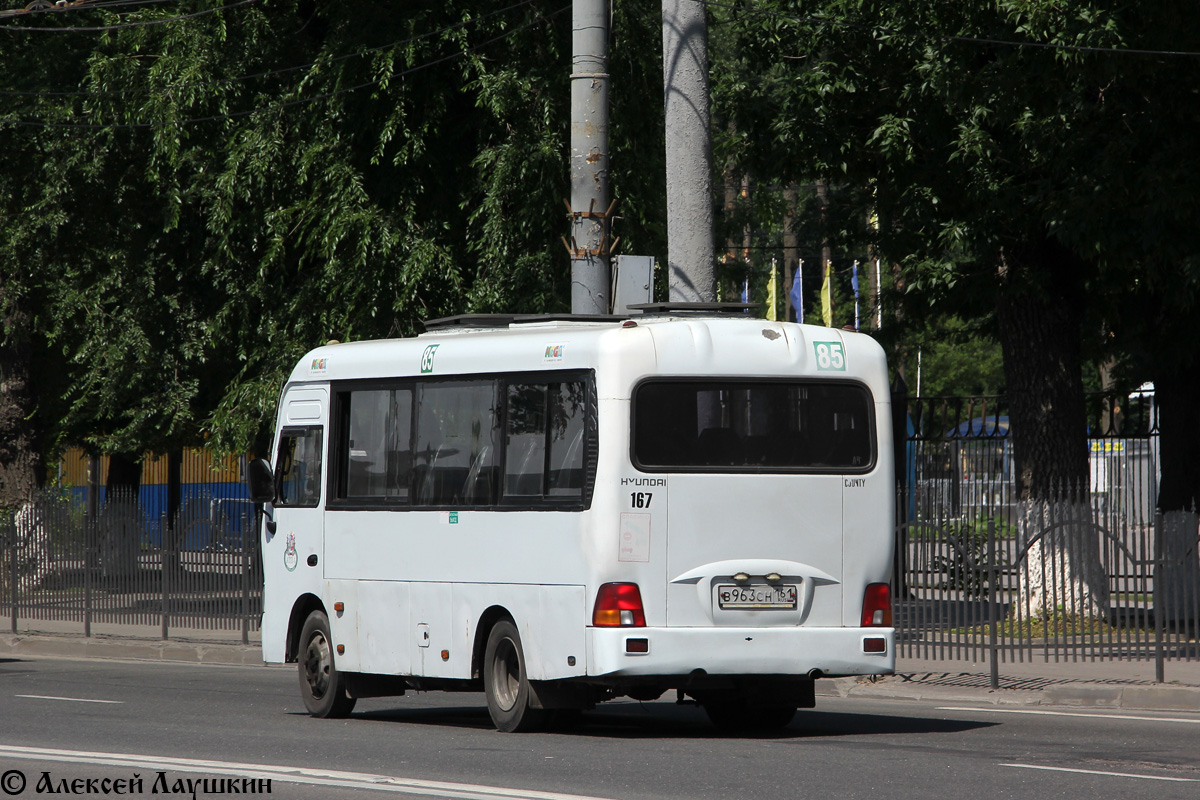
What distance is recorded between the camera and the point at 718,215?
2931 centimetres

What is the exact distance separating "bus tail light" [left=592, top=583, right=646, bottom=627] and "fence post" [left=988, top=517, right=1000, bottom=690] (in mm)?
5237

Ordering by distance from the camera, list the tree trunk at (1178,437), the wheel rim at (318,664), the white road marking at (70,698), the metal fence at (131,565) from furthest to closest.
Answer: the tree trunk at (1178,437), the metal fence at (131,565), the white road marking at (70,698), the wheel rim at (318,664)

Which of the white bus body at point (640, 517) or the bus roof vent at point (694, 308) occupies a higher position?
the bus roof vent at point (694, 308)

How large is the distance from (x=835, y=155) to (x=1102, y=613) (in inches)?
273

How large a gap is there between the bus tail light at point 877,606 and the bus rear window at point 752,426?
0.81 m

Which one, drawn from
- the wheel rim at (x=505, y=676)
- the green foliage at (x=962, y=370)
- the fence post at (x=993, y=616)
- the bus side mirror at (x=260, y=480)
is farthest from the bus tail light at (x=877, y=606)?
the green foliage at (x=962, y=370)

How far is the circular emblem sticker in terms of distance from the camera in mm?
14325

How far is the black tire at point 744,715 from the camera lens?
41.3ft

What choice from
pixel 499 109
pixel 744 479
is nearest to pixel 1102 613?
pixel 744 479

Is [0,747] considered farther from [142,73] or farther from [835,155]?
[142,73]

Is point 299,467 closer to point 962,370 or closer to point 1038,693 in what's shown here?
point 1038,693

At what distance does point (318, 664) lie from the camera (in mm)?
13922

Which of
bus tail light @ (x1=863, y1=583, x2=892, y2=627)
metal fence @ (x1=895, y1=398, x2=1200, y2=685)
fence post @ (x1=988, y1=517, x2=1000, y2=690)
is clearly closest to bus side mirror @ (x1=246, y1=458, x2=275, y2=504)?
bus tail light @ (x1=863, y1=583, x2=892, y2=627)

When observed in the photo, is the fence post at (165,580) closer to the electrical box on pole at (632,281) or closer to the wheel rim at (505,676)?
the electrical box on pole at (632,281)
